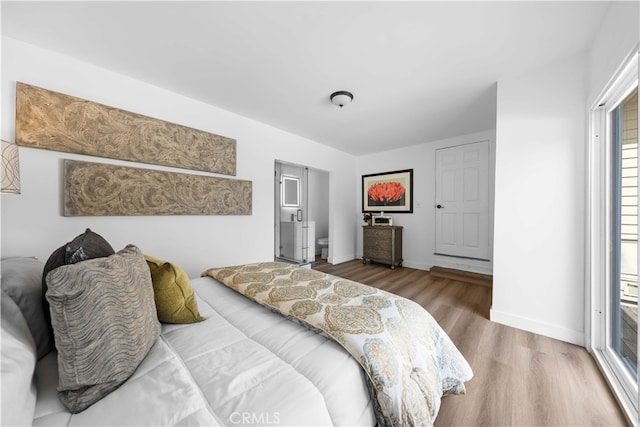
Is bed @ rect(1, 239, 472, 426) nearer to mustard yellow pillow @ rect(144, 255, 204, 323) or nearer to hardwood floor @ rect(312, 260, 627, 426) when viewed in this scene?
mustard yellow pillow @ rect(144, 255, 204, 323)

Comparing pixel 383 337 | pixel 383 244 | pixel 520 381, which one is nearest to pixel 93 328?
pixel 383 337

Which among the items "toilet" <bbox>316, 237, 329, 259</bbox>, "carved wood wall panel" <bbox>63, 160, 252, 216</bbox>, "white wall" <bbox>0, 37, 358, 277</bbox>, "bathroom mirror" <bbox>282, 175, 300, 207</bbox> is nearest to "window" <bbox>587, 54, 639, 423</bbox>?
"white wall" <bbox>0, 37, 358, 277</bbox>

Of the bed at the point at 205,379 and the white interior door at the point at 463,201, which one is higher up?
the white interior door at the point at 463,201

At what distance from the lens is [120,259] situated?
0.84 metres

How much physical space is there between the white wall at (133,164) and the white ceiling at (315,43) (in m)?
0.14

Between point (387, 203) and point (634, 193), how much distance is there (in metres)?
3.39

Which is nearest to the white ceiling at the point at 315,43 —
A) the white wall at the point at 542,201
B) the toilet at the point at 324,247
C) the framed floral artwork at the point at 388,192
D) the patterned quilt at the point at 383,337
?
the white wall at the point at 542,201

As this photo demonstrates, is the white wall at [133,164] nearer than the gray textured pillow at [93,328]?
No

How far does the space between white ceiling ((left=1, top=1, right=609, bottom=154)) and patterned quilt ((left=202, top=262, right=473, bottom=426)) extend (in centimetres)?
177

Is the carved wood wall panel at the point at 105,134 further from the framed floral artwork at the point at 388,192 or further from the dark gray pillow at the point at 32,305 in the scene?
the framed floral artwork at the point at 388,192

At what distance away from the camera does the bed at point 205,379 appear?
1.97 feet

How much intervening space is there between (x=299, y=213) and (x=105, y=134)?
141 inches

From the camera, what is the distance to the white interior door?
3.65 m

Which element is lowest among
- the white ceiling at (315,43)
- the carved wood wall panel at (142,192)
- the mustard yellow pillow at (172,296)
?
the mustard yellow pillow at (172,296)
